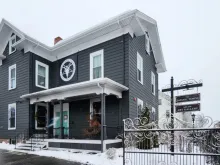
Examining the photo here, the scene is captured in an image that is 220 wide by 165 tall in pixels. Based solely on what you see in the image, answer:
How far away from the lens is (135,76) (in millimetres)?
12211

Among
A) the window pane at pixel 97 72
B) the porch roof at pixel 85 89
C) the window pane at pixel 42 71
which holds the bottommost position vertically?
the porch roof at pixel 85 89

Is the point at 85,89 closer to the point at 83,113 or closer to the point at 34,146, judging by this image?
the point at 83,113

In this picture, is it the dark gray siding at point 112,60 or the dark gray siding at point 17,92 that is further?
the dark gray siding at point 17,92

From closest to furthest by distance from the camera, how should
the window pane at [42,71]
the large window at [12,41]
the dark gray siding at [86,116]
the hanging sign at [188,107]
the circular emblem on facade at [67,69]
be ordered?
1. the hanging sign at [188,107]
2. the dark gray siding at [86,116]
3. the circular emblem on facade at [67,69]
4. the window pane at [42,71]
5. the large window at [12,41]

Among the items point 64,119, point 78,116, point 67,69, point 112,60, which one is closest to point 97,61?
point 112,60

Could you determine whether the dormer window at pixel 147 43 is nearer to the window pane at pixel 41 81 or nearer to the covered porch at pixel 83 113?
the covered porch at pixel 83 113

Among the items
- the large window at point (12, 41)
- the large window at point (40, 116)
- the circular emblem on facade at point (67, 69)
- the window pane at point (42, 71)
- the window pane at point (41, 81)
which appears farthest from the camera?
the large window at point (12, 41)

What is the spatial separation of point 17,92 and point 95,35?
7275 mm

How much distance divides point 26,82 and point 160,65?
10.9 metres

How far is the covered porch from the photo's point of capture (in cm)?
977

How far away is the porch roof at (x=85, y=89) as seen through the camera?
31.9 feet

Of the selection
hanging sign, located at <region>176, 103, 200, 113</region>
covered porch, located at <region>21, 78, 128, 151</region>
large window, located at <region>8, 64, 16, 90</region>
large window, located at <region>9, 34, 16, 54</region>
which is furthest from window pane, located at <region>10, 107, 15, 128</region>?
hanging sign, located at <region>176, 103, 200, 113</region>

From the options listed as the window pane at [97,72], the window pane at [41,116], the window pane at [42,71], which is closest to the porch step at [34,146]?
the window pane at [41,116]

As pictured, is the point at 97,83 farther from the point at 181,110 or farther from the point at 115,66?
the point at 181,110
